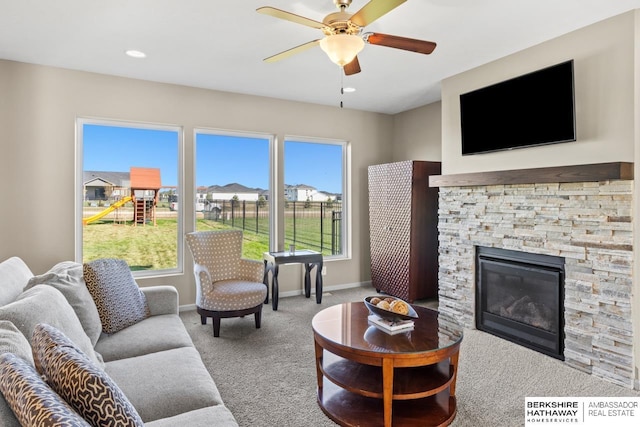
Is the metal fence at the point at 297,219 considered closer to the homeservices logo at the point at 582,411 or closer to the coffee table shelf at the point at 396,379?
the coffee table shelf at the point at 396,379

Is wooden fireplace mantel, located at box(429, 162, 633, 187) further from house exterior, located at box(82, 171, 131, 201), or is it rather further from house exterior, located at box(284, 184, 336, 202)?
house exterior, located at box(82, 171, 131, 201)

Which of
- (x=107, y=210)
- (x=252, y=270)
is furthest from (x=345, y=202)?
(x=107, y=210)

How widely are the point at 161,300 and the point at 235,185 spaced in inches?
92.0

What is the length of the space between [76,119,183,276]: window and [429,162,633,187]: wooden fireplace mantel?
3191 mm

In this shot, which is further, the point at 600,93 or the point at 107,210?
the point at 107,210

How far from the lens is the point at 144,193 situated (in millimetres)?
4375

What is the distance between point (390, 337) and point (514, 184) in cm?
198

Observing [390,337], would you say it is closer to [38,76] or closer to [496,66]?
[496,66]

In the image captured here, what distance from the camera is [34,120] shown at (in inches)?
145

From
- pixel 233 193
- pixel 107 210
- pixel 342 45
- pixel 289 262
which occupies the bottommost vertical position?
pixel 289 262

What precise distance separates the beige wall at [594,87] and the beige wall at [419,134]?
1.50 m

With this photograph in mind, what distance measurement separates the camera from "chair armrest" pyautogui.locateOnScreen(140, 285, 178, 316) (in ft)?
9.00

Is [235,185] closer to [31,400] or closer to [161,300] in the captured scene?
[161,300]

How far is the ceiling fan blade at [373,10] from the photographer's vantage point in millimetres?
1868
